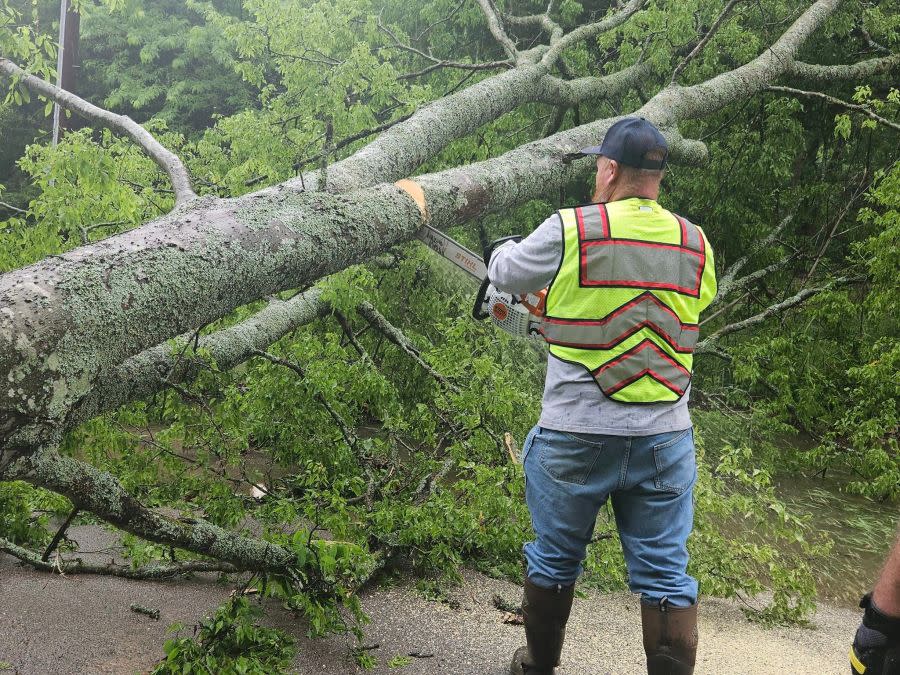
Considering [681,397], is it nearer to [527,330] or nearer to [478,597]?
[527,330]

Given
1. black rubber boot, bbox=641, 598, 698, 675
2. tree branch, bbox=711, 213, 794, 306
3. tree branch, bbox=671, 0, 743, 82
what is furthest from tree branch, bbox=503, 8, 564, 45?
black rubber boot, bbox=641, 598, 698, 675

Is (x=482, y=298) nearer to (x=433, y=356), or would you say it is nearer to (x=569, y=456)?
(x=569, y=456)

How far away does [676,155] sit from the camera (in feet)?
18.5

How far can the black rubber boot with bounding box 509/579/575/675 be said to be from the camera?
2.28 m

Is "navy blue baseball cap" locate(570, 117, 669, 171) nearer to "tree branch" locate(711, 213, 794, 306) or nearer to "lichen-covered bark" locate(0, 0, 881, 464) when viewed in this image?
"lichen-covered bark" locate(0, 0, 881, 464)

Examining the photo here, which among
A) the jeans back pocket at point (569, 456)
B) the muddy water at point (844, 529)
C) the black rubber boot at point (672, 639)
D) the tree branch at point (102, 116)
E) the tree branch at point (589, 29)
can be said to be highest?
the tree branch at point (589, 29)

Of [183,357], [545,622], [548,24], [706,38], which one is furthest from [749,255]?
[183,357]

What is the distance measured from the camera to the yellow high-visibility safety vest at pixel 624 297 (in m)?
2.06

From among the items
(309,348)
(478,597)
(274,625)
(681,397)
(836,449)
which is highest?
(681,397)

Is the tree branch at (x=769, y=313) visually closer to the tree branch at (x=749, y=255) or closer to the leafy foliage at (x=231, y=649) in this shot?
the tree branch at (x=749, y=255)

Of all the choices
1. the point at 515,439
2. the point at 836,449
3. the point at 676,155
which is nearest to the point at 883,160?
the point at 836,449

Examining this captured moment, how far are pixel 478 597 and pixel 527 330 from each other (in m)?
1.33

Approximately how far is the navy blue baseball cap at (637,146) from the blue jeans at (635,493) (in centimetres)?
77

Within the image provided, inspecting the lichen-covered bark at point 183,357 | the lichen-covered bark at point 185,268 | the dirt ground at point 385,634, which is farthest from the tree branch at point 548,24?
the dirt ground at point 385,634
